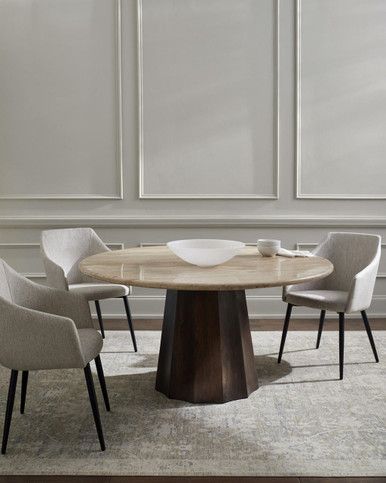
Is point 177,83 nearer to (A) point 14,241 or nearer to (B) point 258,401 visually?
(A) point 14,241

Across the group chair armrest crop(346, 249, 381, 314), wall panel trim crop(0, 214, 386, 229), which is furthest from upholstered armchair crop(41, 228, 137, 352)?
chair armrest crop(346, 249, 381, 314)

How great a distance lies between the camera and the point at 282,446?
90.0 inches

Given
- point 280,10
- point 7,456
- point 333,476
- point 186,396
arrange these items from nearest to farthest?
1. point 333,476
2. point 7,456
3. point 186,396
4. point 280,10

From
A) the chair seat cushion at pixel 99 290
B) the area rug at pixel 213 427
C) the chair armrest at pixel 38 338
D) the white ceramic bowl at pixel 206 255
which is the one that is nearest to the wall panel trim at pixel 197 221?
the chair seat cushion at pixel 99 290

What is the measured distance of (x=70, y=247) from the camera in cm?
370

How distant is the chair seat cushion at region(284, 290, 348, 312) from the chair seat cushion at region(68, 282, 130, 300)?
95 centimetres

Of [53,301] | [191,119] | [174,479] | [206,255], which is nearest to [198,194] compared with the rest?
Result: [191,119]

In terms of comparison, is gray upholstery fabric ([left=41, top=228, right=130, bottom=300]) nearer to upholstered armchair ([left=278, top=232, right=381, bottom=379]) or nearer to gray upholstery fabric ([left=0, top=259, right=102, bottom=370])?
upholstered armchair ([left=278, top=232, right=381, bottom=379])

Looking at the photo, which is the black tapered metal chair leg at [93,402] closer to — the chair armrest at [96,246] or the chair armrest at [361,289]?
the chair armrest at [361,289]

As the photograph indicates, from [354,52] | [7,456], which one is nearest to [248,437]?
[7,456]

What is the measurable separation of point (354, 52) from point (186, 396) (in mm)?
2783

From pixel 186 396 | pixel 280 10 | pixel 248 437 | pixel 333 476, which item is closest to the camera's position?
pixel 333 476

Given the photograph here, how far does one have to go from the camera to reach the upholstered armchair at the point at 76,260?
3418mm

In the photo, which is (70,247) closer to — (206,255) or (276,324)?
(206,255)
